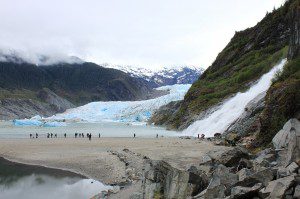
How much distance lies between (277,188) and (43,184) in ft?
69.0

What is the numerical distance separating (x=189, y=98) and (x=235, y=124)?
46548 millimetres

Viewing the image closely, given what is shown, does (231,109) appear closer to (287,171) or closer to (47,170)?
(47,170)

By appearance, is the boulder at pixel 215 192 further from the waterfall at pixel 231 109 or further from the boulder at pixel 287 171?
the waterfall at pixel 231 109

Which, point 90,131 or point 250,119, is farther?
point 90,131

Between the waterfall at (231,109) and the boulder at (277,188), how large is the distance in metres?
49.3

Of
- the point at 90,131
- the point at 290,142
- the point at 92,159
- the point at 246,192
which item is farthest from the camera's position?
the point at 90,131

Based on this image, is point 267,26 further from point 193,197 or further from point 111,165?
point 193,197

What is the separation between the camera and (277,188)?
1088 cm

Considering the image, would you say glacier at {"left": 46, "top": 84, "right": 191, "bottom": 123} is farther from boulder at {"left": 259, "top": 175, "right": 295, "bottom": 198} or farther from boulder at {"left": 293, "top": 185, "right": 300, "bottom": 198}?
boulder at {"left": 293, "top": 185, "right": 300, "bottom": 198}

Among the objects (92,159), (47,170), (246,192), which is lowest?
(47,170)

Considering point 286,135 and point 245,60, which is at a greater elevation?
point 245,60

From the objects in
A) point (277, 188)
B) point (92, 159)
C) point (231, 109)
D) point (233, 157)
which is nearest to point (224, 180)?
point (277, 188)

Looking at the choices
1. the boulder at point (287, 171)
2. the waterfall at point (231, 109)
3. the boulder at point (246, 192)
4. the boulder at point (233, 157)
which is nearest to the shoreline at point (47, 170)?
the boulder at point (233, 157)

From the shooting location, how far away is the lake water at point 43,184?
25.5m
